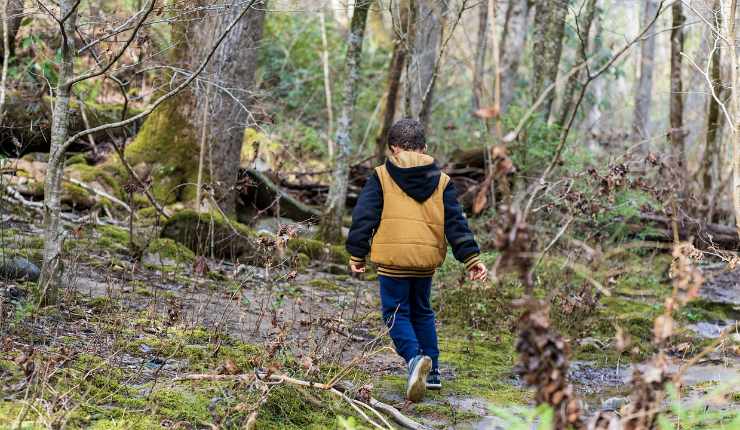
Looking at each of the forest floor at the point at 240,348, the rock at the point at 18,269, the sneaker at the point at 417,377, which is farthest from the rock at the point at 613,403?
the rock at the point at 18,269

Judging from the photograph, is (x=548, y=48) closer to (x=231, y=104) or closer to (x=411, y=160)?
(x=231, y=104)

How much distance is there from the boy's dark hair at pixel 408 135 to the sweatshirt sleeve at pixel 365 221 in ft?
1.01

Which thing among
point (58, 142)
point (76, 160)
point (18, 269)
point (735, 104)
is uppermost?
point (735, 104)

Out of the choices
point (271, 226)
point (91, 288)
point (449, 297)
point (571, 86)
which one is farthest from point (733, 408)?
point (571, 86)

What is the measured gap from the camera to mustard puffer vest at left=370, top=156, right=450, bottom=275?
520 cm

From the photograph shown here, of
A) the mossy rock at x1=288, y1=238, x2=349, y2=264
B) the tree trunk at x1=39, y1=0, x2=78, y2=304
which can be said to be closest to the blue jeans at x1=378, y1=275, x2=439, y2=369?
the tree trunk at x1=39, y1=0, x2=78, y2=304

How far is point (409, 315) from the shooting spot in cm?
538

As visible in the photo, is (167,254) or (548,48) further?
(548,48)

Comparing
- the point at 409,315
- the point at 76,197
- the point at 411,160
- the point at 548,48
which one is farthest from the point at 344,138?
the point at 409,315

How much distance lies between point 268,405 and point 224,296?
286cm

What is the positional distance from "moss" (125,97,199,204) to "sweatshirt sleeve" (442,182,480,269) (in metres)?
6.27

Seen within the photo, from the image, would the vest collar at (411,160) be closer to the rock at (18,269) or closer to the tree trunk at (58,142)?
the tree trunk at (58,142)

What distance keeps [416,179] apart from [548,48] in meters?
8.37

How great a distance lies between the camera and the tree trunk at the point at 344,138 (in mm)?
10734
